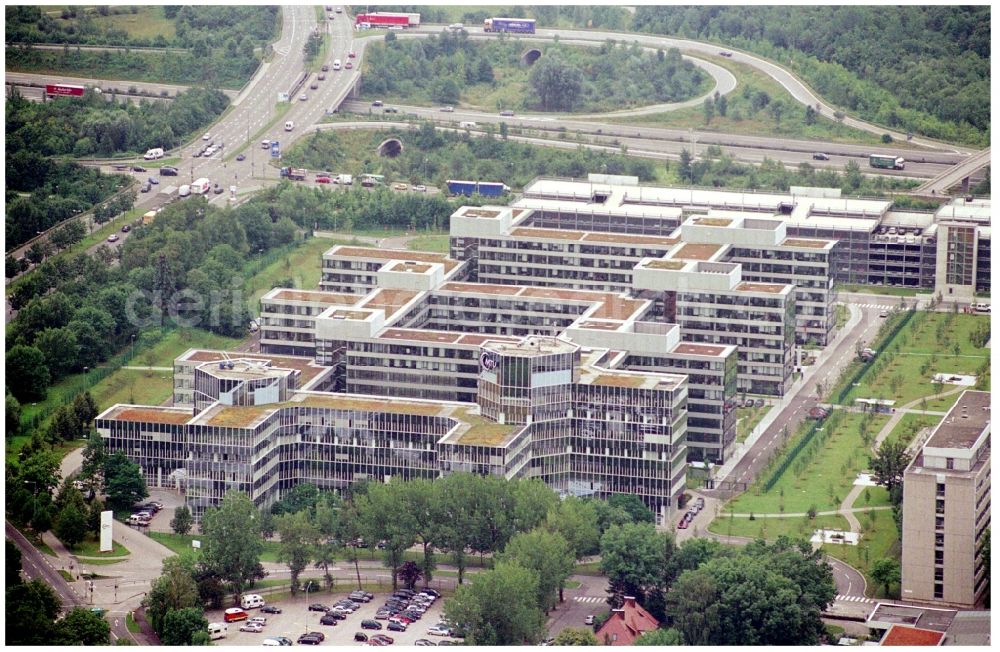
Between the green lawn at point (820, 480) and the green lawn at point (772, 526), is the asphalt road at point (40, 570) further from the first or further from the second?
the green lawn at point (820, 480)

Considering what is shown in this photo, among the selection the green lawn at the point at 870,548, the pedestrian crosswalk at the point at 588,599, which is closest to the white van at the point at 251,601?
the pedestrian crosswalk at the point at 588,599

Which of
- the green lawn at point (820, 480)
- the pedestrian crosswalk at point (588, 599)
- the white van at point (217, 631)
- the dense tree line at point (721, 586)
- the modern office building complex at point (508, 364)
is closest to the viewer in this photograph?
the dense tree line at point (721, 586)

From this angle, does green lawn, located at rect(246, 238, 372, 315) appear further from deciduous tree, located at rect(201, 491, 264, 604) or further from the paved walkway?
the paved walkway

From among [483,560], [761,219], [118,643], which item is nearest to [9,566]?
[118,643]

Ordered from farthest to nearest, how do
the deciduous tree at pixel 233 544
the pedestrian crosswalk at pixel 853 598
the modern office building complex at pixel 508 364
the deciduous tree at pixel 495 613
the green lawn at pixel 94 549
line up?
the modern office building complex at pixel 508 364
the green lawn at pixel 94 549
the deciduous tree at pixel 233 544
the pedestrian crosswalk at pixel 853 598
the deciduous tree at pixel 495 613

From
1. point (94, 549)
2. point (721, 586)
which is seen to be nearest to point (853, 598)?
point (721, 586)

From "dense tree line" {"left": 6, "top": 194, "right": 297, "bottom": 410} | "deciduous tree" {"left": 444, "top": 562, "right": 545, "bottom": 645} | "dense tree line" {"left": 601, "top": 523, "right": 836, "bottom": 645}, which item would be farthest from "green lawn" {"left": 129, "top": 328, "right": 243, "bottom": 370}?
"deciduous tree" {"left": 444, "top": 562, "right": 545, "bottom": 645}

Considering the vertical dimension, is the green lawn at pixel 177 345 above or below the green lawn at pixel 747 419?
above

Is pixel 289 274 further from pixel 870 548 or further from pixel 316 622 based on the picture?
pixel 870 548
